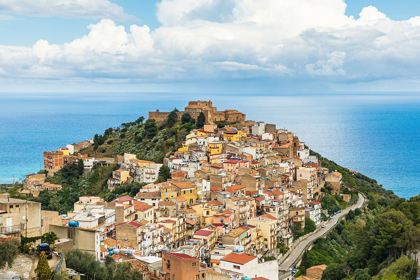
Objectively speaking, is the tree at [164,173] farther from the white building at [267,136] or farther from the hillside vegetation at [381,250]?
the hillside vegetation at [381,250]

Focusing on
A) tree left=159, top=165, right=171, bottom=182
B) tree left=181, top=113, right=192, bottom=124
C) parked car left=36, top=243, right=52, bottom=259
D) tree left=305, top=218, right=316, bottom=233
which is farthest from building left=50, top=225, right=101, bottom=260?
tree left=181, top=113, right=192, bottom=124

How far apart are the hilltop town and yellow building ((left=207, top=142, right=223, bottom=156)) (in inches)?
3.9

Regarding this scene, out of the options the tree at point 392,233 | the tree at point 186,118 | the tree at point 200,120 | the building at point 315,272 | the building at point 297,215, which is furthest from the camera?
the tree at point 186,118

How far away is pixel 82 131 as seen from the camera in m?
129

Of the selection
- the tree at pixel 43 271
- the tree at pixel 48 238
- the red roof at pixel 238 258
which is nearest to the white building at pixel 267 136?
the red roof at pixel 238 258

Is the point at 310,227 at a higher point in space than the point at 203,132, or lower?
lower

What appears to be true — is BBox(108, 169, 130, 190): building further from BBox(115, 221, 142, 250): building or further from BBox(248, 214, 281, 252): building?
BBox(115, 221, 142, 250): building

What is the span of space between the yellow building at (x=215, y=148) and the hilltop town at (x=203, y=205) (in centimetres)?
10

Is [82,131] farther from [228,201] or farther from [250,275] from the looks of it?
[250,275]

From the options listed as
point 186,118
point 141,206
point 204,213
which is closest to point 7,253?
point 141,206

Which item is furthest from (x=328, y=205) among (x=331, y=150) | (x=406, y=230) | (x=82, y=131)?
(x=82, y=131)

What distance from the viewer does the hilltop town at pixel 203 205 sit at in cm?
2281

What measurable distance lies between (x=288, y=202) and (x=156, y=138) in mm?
25925

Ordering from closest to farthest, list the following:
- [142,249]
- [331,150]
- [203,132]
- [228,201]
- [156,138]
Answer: [142,249]
[228,201]
[203,132]
[156,138]
[331,150]
